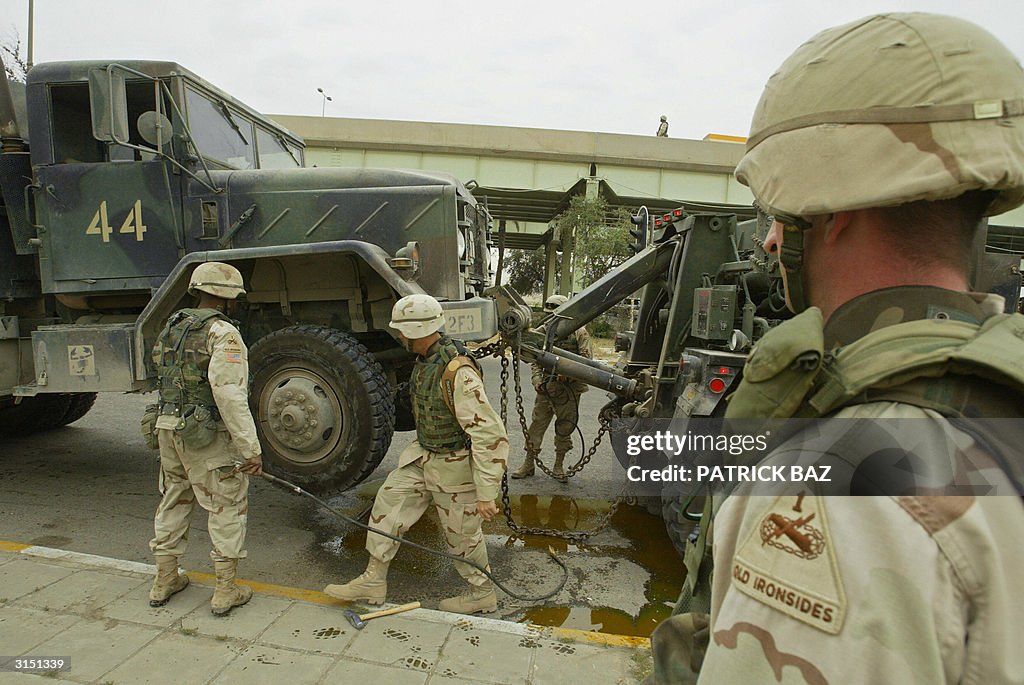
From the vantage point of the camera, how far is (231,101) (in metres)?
4.98

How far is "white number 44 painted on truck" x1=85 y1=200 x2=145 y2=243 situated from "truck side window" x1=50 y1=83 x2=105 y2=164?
1.71 feet

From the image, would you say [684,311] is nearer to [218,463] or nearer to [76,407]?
[218,463]

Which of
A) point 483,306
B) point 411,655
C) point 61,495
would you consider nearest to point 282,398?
point 483,306

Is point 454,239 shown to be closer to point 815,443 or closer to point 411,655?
point 411,655

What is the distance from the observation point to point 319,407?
13.1 feet

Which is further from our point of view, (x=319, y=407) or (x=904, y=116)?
(x=319, y=407)

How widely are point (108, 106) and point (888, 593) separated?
15.5ft

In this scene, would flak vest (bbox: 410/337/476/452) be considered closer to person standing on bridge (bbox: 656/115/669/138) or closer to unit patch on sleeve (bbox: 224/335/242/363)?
unit patch on sleeve (bbox: 224/335/242/363)

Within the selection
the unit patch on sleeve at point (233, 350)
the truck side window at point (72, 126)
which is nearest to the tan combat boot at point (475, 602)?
the unit patch on sleeve at point (233, 350)

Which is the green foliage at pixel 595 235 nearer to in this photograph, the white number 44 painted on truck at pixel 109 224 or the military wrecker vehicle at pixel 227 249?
the military wrecker vehicle at pixel 227 249

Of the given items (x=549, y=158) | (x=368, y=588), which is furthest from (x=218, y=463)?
(x=549, y=158)

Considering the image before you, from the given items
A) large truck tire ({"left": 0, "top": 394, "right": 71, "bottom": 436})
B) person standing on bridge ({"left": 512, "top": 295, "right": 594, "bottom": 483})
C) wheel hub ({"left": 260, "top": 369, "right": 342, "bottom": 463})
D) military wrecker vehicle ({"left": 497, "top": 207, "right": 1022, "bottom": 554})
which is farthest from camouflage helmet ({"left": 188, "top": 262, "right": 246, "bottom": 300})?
large truck tire ({"left": 0, "top": 394, "right": 71, "bottom": 436})

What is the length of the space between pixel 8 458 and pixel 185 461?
403 centimetres

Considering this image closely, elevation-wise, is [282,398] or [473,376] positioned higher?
[473,376]
